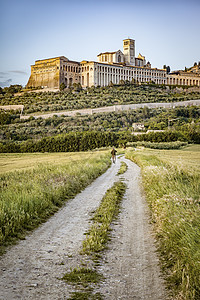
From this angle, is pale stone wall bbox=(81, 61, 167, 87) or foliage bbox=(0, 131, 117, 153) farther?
pale stone wall bbox=(81, 61, 167, 87)

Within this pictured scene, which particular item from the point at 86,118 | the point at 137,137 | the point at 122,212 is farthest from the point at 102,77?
the point at 122,212

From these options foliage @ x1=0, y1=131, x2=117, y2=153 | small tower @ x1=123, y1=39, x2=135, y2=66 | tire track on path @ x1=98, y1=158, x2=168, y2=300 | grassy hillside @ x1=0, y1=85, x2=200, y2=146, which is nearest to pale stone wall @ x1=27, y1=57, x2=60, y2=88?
grassy hillside @ x1=0, y1=85, x2=200, y2=146

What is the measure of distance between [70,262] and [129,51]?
150298 mm

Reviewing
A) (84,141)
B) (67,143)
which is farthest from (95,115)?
(67,143)

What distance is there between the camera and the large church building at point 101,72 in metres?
121

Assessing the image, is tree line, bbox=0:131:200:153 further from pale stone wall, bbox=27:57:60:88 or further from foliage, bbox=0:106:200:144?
pale stone wall, bbox=27:57:60:88

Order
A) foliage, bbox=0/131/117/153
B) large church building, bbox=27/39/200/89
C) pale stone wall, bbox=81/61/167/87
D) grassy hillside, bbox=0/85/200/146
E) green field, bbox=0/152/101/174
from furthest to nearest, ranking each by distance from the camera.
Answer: pale stone wall, bbox=81/61/167/87, large church building, bbox=27/39/200/89, grassy hillside, bbox=0/85/200/146, foliage, bbox=0/131/117/153, green field, bbox=0/152/101/174

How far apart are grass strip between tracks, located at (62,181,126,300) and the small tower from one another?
14484 cm

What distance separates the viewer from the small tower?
14562 cm

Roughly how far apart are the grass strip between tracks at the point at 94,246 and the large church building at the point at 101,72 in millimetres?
112692

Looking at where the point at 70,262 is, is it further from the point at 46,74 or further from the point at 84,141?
the point at 46,74

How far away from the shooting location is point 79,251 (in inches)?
195

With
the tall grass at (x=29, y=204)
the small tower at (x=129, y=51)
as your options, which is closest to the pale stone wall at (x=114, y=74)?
the small tower at (x=129, y=51)

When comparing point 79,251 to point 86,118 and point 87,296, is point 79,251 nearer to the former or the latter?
point 87,296
